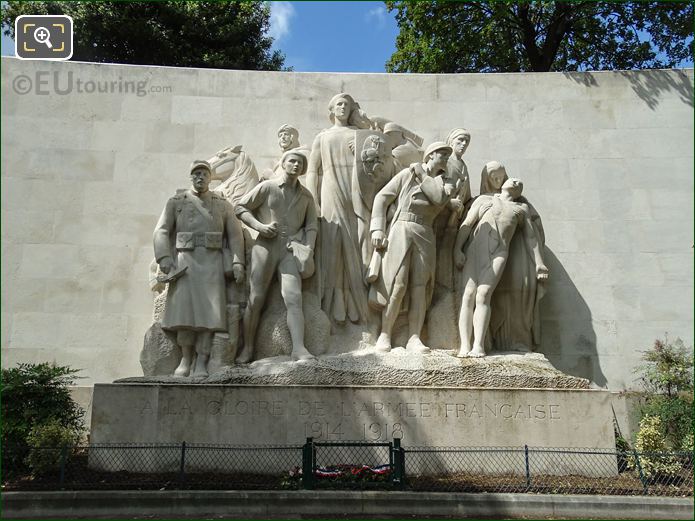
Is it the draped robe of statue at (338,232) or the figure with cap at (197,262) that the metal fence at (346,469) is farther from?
the draped robe of statue at (338,232)

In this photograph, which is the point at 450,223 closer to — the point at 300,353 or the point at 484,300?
the point at 484,300

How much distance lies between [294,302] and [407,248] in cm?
206

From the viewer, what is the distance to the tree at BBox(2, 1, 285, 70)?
2258cm

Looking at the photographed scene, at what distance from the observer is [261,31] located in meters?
25.3

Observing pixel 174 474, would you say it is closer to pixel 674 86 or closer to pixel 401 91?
pixel 401 91

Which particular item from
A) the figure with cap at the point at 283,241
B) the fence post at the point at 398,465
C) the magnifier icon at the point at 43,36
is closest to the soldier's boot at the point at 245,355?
the figure with cap at the point at 283,241

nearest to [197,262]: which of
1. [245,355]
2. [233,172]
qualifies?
[245,355]

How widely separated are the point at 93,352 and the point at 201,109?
521 centimetres

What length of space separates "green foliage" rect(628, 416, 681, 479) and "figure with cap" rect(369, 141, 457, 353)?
363 centimetres

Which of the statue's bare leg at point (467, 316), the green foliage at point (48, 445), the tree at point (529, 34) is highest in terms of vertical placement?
the tree at point (529, 34)

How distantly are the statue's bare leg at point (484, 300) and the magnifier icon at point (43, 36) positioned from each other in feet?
34.0

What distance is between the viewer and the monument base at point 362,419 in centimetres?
1049

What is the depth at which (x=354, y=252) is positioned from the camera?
1224 cm

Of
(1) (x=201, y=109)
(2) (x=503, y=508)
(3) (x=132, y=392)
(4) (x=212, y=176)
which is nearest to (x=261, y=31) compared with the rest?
(1) (x=201, y=109)
